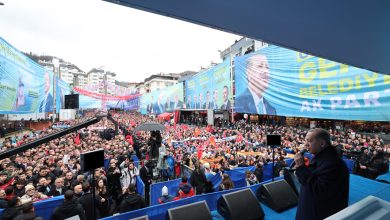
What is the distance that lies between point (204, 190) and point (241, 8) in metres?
4.57

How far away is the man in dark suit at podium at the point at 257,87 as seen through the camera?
14.3 metres

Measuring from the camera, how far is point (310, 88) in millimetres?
11078

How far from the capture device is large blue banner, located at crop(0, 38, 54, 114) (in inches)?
352

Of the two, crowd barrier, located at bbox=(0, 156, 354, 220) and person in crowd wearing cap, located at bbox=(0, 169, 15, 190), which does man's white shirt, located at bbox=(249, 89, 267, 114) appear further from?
person in crowd wearing cap, located at bbox=(0, 169, 15, 190)

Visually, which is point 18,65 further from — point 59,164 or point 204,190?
point 204,190

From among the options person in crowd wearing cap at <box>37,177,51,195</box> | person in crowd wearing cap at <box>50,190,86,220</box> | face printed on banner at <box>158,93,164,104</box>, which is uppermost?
face printed on banner at <box>158,93,164,104</box>

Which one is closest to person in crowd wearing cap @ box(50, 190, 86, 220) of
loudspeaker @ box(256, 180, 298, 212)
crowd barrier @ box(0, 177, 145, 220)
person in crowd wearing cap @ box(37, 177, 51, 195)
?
crowd barrier @ box(0, 177, 145, 220)

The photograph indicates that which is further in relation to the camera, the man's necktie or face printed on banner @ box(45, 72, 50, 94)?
face printed on banner @ box(45, 72, 50, 94)

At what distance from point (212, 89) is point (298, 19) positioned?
2072 cm

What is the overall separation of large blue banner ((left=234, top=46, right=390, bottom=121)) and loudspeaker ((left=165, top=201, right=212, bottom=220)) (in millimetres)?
9415

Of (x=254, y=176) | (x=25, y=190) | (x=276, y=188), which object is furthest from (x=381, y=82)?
(x=25, y=190)

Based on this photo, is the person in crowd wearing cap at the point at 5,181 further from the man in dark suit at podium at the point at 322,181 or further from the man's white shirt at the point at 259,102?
the man's white shirt at the point at 259,102

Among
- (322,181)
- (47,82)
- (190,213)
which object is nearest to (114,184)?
(190,213)

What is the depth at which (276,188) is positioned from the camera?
12.3 feet
